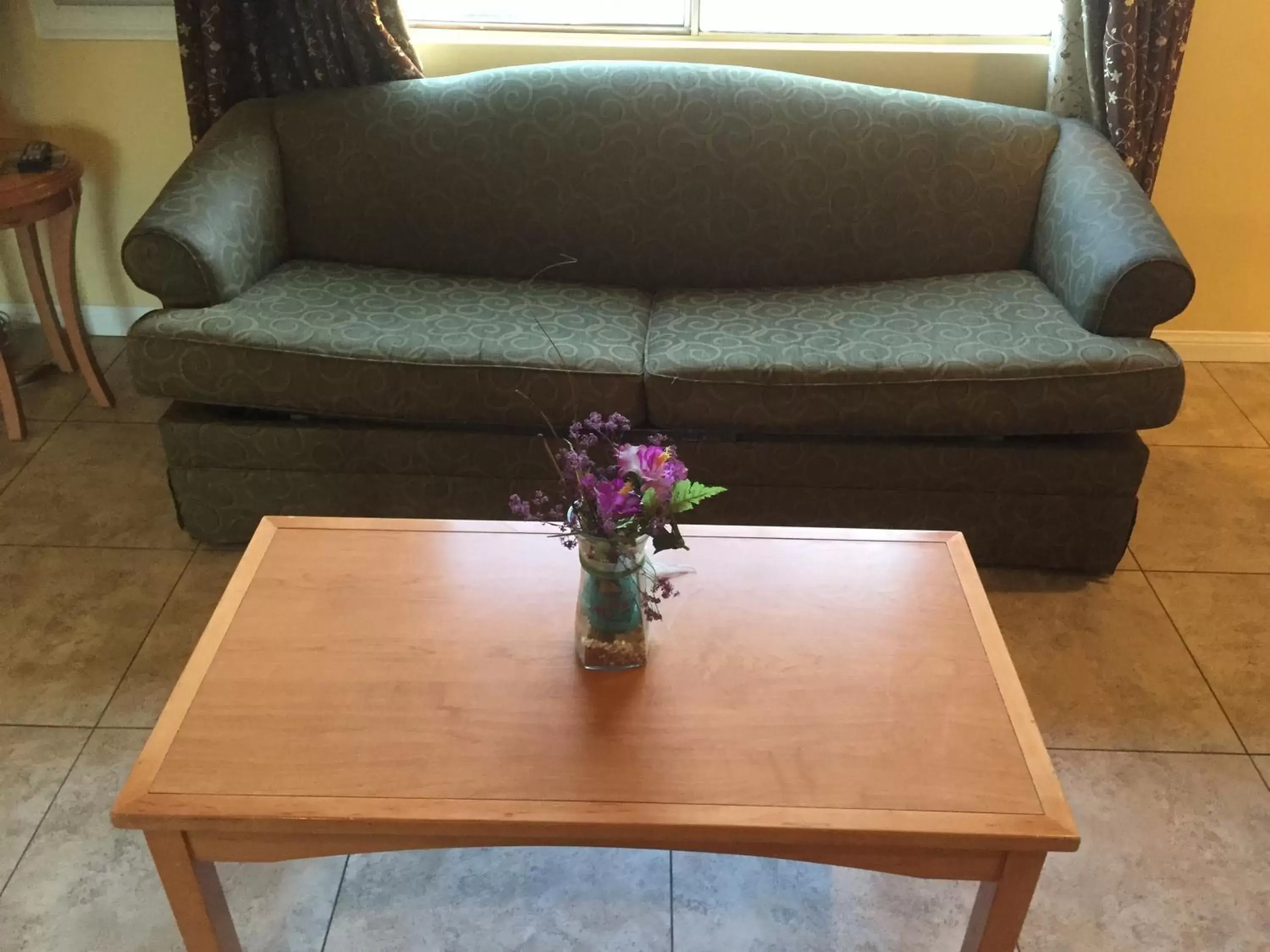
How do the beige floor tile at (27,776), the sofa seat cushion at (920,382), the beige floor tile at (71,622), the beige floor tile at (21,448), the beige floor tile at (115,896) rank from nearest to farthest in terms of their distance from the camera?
1. the beige floor tile at (115,896)
2. the beige floor tile at (27,776)
3. the beige floor tile at (71,622)
4. the sofa seat cushion at (920,382)
5. the beige floor tile at (21,448)

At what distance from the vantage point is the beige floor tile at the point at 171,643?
1.81 meters

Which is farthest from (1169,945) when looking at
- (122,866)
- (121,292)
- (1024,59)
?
(121,292)

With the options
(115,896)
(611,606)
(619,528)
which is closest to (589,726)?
(611,606)

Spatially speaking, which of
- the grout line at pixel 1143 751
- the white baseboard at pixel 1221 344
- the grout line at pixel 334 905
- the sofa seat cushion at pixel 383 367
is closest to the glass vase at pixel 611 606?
the grout line at pixel 334 905

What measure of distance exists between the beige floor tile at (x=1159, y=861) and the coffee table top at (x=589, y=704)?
0.44m

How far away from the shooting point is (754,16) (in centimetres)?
271

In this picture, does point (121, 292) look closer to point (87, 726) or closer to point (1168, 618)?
point (87, 726)

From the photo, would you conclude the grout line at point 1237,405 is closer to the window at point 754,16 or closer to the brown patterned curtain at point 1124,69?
the brown patterned curtain at point 1124,69

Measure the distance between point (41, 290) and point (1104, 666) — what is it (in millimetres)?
2559

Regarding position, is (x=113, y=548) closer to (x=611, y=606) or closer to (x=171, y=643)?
(x=171, y=643)

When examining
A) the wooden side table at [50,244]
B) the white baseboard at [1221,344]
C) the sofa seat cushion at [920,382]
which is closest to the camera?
the sofa seat cushion at [920,382]

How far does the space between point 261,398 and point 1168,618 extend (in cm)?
183

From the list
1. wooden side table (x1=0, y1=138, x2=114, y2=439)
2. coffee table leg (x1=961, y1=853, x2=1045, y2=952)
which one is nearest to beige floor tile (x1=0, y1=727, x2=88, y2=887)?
wooden side table (x1=0, y1=138, x2=114, y2=439)

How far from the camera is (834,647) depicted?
1376 mm
